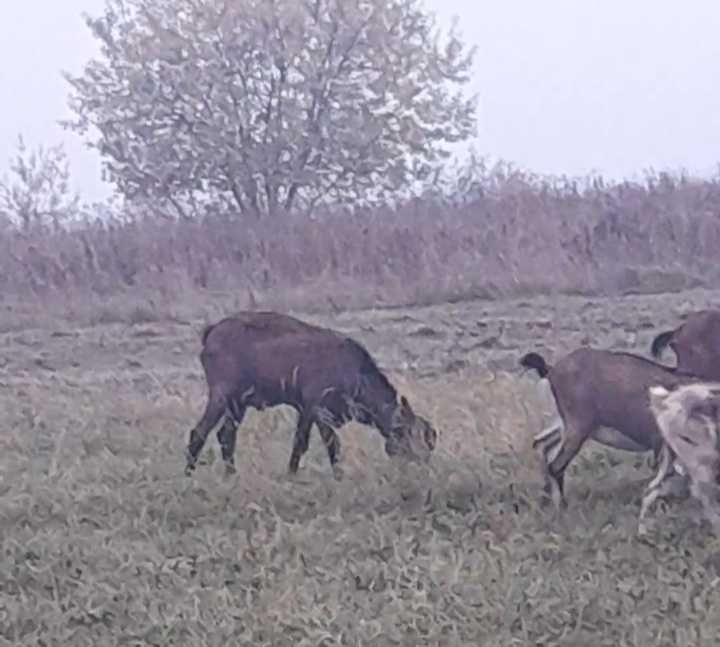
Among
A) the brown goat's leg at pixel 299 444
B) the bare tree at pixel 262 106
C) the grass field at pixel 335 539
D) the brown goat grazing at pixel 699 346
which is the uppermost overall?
the bare tree at pixel 262 106

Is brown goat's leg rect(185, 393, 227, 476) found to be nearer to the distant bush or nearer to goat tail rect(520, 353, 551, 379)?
goat tail rect(520, 353, 551, 379)

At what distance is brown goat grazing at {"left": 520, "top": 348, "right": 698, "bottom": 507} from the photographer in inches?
308

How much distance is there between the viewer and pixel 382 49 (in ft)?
91.1

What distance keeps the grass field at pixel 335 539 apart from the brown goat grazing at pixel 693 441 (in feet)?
0.41

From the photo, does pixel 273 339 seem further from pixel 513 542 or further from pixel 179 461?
pixel 513 542

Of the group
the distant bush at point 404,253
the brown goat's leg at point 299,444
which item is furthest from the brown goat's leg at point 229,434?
the distant bush at point 404,253

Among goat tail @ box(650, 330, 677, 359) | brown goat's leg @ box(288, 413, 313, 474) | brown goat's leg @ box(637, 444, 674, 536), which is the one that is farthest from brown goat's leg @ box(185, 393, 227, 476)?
brown goat's leg @ box(637, 444, 674, 536)

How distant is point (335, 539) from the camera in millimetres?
7273

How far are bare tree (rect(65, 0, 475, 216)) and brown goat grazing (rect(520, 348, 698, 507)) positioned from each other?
1870 cm

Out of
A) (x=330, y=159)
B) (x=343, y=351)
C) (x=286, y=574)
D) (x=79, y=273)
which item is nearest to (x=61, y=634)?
(x=286, y=574)

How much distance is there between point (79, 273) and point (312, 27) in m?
8.88

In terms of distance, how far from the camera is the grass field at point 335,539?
6.28 metres

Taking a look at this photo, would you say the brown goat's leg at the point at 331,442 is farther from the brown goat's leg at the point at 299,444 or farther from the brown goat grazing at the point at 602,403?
the brown goat grazing at the point at 602,403

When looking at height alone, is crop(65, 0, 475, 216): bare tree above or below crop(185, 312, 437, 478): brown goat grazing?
above
